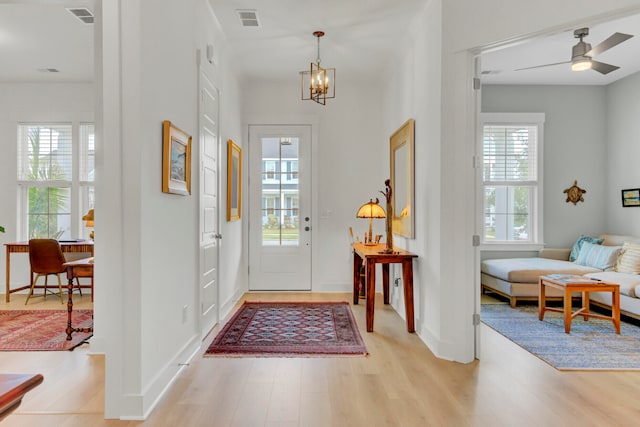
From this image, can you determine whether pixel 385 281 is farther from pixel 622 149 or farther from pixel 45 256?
pixel 45 256

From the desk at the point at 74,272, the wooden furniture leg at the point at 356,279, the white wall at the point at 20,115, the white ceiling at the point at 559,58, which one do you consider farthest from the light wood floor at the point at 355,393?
the white wall at the point at 20,115

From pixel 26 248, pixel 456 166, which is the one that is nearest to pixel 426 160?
pixel 456 166

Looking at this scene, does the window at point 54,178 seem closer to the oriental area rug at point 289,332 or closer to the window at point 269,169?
the window at point 269,169

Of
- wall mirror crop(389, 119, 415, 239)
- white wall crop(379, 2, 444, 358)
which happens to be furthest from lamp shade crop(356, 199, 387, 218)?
white wall crop(379, 2, 444, 358)

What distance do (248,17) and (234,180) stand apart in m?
1.84

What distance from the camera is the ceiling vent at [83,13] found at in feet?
12.0

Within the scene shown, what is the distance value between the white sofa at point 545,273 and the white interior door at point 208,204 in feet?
11.5

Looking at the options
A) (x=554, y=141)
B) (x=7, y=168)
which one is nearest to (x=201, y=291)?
(x=7, y=168)

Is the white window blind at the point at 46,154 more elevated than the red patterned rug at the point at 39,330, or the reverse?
the white window blind at the point at 46,154

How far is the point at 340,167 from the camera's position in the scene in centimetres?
588

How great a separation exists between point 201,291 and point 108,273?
1310mm

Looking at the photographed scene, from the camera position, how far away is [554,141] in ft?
19.5

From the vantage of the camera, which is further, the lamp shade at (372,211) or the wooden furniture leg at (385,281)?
the wooden furniture leg at (385,281)

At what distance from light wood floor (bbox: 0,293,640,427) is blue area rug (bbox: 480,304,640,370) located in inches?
6.3
